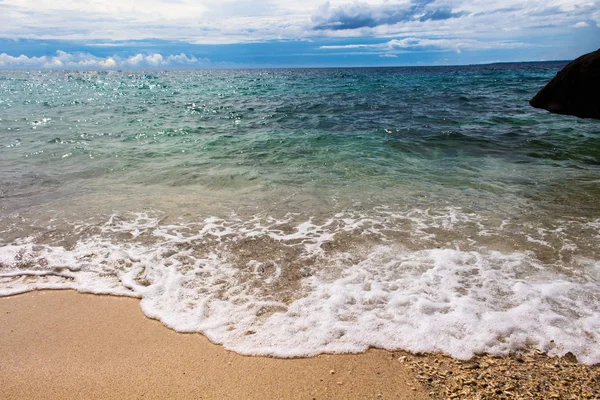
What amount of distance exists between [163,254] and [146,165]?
5.32 metres

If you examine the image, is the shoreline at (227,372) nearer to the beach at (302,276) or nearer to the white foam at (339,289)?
the beach at (302,276)

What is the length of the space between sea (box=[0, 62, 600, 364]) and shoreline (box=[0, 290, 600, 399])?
0.16 metres

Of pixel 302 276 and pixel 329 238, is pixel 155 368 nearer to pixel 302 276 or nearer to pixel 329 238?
pixel 302 276

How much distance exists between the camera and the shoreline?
8.97 feet

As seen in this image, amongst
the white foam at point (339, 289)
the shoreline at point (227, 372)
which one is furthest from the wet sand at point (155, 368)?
the white foam at point (339, 289)

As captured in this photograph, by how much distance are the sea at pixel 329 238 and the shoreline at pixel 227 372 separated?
0.52ft

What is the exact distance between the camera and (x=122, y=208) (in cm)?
649

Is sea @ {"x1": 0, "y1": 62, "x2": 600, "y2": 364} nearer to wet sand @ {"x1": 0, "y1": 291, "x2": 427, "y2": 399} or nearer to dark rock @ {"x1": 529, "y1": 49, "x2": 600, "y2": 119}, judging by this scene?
wet sand @ {"x1": 0, "y1": 291, "x2": 427, "y2": 399}

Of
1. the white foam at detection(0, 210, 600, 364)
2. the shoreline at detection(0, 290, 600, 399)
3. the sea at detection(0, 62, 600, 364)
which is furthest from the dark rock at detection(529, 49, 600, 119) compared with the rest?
the shoreline at detection(0, 290, 600, 399)

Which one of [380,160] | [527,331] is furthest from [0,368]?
[380,160]

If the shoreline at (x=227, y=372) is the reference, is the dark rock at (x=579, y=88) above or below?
above

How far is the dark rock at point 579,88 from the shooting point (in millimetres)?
10492

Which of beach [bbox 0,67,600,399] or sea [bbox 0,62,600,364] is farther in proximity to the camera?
sea [bbox 0,62,600,364]

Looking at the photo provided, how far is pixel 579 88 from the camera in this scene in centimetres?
1113
